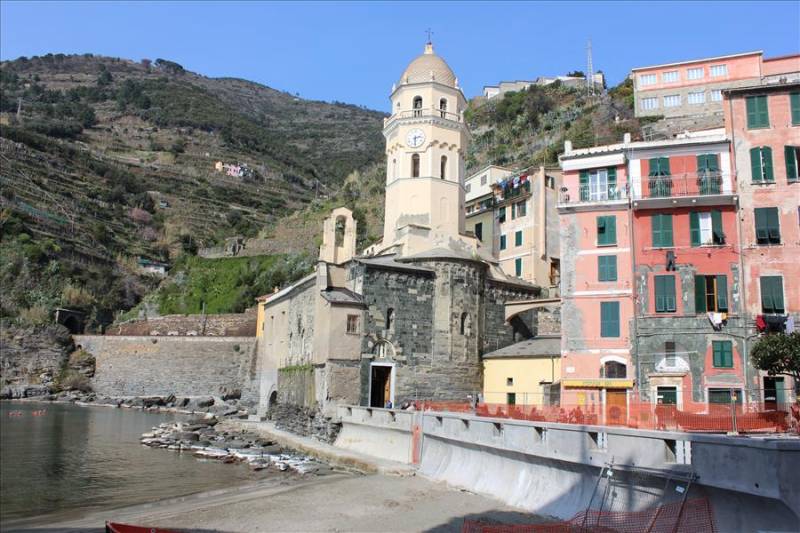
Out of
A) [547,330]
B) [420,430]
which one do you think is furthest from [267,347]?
[420,430]

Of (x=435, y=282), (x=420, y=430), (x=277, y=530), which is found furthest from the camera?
(x=435, y=282)

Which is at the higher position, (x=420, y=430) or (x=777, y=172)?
(x=777, y=172)

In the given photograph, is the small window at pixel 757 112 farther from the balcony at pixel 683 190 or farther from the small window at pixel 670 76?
the small window at pixel 670 76

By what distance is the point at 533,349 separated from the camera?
31359 mm

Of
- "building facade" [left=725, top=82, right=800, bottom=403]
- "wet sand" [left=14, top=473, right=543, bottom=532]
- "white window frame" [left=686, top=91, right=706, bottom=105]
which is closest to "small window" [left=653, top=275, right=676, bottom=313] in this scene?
"building facade" [left=725, top=82, right=800, bottom=403]

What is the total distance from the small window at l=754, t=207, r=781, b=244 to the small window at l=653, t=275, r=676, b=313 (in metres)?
3.37

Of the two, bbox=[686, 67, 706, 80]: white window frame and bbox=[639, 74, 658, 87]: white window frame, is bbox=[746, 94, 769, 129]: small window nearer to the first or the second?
bbox=[686, 67, 706, 80]: white window frame

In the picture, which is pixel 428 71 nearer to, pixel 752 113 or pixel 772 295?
pixel 752 113

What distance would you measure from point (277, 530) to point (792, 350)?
1532cm

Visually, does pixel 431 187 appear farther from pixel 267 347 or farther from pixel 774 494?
pixel 774 494

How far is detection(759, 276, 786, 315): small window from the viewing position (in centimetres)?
2353

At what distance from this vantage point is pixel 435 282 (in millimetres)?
32406

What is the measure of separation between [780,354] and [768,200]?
285 inches

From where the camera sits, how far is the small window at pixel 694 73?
5075 centimetres
